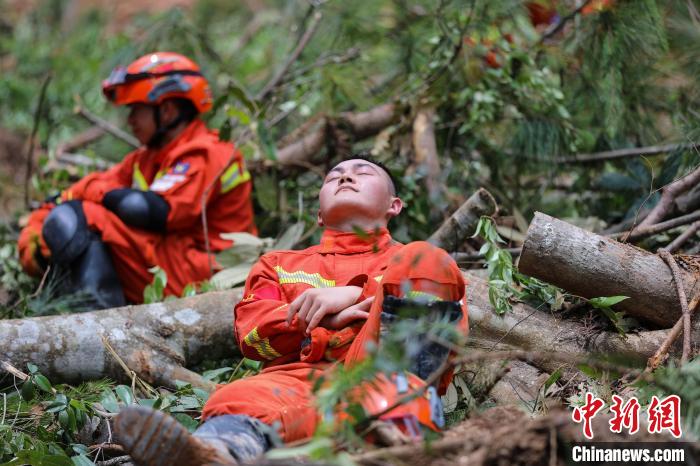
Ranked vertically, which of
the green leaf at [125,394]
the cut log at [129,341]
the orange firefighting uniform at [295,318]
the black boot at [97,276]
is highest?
the orange firefighting uniform at [295,318]

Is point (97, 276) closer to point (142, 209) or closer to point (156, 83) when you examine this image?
point (142, 209)

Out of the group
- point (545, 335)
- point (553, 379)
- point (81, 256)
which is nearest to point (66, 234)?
point (81, 256)

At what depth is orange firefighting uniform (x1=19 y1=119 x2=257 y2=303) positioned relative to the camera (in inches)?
175

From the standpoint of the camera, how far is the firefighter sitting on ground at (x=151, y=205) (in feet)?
14.4

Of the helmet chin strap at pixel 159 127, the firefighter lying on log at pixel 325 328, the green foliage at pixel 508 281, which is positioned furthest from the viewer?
the helmet chin strap at pixel 159 127

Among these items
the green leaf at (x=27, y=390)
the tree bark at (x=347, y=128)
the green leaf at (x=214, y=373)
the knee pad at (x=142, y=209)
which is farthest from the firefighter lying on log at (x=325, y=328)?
the tree bark at (x=347, y=128)

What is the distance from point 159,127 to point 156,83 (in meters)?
0.23

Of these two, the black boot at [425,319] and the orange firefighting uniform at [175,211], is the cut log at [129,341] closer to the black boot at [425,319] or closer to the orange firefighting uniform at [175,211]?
the orange firefighting uniform at [175,211]

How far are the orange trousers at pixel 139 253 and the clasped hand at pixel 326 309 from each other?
74.4 inches

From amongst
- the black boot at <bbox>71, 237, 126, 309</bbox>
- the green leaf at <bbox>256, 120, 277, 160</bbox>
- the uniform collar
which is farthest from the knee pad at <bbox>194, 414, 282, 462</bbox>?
the green leaf at <bbox>256, 120, 277, 160</bbox>

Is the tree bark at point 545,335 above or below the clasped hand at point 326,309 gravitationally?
below

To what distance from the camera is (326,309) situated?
8.60 ft

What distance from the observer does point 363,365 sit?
1948 mm

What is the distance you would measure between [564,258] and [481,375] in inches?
18.8
